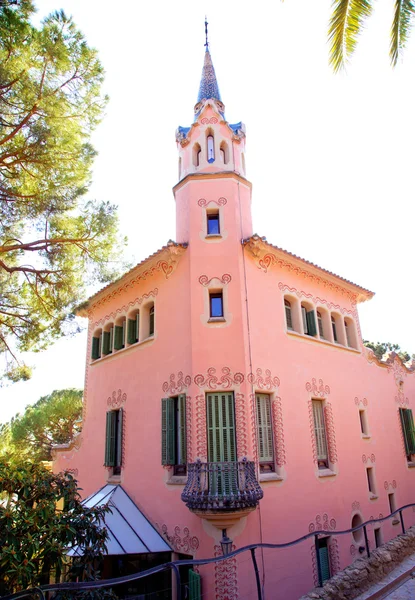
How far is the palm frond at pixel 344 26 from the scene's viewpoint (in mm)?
7109

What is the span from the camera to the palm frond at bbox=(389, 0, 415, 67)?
23.3 feet

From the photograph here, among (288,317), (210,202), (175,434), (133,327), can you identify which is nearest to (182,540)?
(175,434)

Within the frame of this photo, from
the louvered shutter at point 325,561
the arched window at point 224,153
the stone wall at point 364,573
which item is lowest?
the louvered shutter at point 325,561

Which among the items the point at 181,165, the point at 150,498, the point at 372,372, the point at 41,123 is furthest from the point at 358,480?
the point at 41,123

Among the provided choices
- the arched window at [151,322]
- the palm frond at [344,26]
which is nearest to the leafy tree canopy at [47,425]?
the arched window at [151,322]

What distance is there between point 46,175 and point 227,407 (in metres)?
7.65

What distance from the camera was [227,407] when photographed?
34.7ft

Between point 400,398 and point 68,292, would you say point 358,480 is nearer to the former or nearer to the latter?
point 400,398

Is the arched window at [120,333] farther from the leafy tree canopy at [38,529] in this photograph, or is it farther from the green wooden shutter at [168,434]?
the leafy tree canopy at [38,529]

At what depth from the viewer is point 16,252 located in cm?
1207

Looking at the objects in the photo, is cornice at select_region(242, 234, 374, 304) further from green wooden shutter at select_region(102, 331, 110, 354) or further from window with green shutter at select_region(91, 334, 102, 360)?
window with green shutter at select_region(91, 334, 102, 360)

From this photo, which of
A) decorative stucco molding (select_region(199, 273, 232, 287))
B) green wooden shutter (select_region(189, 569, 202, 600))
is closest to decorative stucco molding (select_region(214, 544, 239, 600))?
green wooden shutter (select_region(189, 569, 202, 600))

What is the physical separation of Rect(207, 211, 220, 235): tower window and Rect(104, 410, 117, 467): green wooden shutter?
685cm

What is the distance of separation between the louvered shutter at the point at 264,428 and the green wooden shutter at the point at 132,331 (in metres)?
5.08
